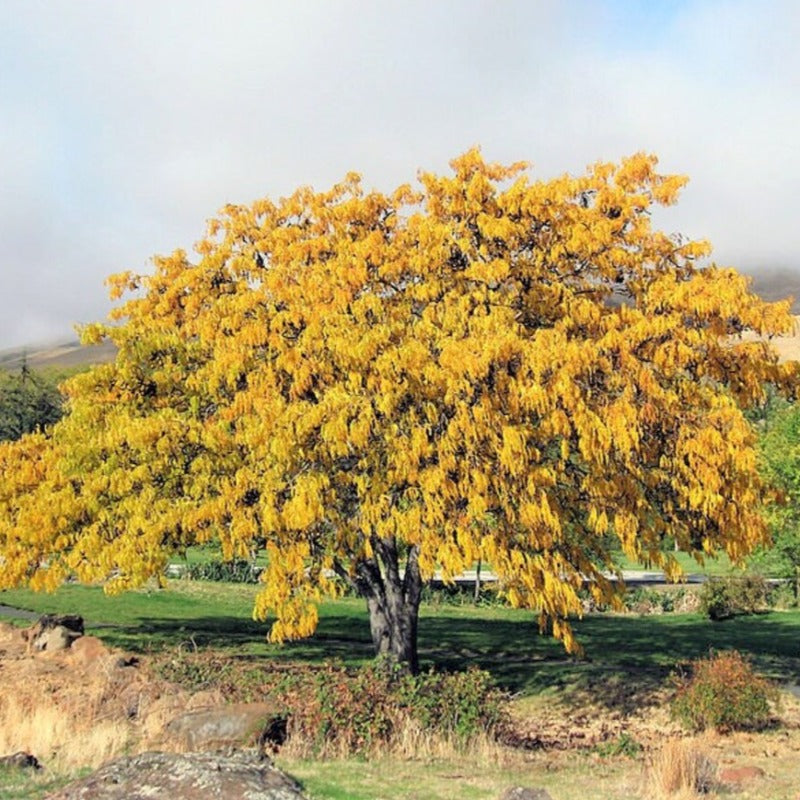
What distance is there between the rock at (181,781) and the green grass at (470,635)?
15.5 meters

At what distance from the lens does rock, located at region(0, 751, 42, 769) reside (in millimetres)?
12781

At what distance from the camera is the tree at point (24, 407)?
112 meters

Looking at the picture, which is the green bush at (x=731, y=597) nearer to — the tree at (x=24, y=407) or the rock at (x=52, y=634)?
the rock at (x=52, y=634)

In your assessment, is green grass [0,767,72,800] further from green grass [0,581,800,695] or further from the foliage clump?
green grass [0,581,800,695]

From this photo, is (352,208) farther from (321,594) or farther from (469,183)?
(321,594)

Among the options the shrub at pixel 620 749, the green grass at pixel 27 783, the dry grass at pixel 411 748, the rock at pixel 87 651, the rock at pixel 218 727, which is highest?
the rock at pixel 87 651

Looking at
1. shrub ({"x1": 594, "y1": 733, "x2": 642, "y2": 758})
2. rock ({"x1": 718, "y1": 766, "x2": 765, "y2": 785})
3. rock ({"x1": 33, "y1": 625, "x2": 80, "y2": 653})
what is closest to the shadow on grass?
rock ({"x1": 33, "y1": 625, "x2": 80, "y2": 653})

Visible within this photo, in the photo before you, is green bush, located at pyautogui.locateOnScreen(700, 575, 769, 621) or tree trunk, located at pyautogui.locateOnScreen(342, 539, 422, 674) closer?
tree trunk, located at pyautogui.locateOnScreen(342, 539, 422, 674)

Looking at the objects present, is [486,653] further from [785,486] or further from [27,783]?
[27,783]

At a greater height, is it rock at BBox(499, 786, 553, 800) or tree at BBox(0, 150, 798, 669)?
tree at BBox(0, 150, 798, 669)

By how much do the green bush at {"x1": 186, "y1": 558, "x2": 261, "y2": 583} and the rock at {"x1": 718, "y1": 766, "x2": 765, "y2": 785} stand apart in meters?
43.8

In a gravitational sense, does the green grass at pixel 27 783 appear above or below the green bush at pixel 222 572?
below

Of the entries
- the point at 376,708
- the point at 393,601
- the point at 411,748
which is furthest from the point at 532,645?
the point at 411,748

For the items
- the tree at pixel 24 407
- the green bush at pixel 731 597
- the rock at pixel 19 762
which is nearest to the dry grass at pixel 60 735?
the rock at pixel 19 762
